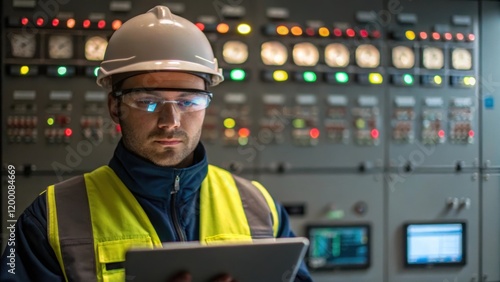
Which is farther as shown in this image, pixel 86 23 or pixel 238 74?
pixel 238 74

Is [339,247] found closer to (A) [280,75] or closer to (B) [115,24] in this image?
(A) [280,75]

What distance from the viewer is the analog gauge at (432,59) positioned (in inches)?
102

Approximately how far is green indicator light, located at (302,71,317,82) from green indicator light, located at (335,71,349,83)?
0.38 ft

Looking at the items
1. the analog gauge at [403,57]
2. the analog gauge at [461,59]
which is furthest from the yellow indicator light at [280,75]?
the analog gauge at [461,59]

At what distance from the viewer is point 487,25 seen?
2631 mm

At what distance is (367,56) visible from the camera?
8.32 feet

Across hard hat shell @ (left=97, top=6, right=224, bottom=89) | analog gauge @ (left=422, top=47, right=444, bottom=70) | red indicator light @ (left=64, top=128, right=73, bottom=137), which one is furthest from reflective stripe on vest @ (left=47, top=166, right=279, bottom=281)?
analog gauge @ (left=422, top=47, right=444, bottom=70)

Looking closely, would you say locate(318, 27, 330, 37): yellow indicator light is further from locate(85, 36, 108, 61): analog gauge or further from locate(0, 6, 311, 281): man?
locate(0, 6, 311, 281): man

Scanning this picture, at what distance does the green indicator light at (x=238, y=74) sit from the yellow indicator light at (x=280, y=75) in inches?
5.9

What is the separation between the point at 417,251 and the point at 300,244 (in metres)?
1.74

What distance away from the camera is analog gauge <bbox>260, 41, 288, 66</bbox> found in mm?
2461

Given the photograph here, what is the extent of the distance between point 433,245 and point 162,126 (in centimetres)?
184

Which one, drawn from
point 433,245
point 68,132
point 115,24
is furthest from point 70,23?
point 433,245

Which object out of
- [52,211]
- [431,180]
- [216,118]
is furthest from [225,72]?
[52,211]
